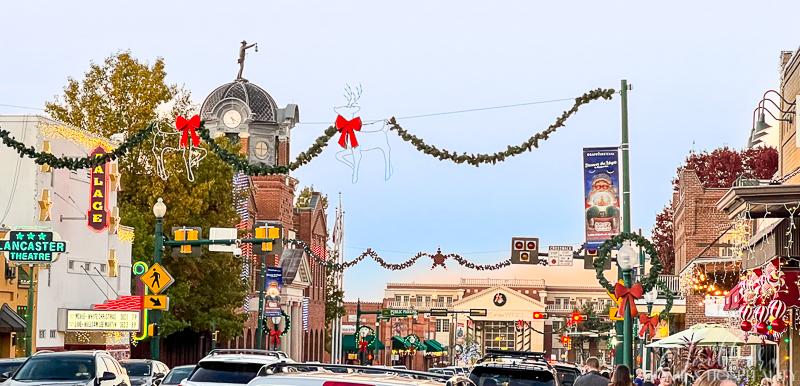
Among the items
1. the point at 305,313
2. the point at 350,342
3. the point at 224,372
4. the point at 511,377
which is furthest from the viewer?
the point at 350,342

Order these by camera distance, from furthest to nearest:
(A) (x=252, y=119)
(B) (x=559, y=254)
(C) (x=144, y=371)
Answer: (A) (x=252, y=119), (B) (x=559, y=254), (C) (x=144, y=371)

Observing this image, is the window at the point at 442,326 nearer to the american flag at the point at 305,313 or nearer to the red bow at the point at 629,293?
the american flag at the point at 305,313

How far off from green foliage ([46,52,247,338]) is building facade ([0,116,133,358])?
239 cm

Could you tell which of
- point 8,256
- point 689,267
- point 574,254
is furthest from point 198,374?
point 574,254

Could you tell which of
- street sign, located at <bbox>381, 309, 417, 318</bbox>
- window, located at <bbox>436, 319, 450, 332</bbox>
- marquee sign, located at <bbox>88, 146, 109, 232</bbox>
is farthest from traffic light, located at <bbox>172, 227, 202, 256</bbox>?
window, located at <bbox>436, 319, 450, 332</bbox>

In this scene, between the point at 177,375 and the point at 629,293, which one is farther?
the point at 629,293

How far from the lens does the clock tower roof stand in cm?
8950

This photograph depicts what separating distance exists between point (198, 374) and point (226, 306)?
42.4 m

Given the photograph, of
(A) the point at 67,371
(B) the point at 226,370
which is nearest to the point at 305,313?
(A) the point at 67,371

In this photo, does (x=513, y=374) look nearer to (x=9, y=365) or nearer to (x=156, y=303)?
(x=9, y=365)

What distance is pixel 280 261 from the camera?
93562 millimetres

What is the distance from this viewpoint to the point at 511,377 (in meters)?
22.0

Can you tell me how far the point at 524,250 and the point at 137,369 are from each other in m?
20.6

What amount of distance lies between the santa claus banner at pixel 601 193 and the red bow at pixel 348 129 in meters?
6.17
